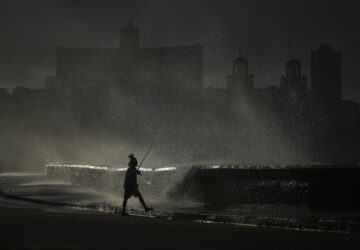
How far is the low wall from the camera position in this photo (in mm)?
17922

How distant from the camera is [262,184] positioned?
19.6 m

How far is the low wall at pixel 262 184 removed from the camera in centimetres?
1792

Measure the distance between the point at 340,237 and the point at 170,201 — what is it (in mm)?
10970

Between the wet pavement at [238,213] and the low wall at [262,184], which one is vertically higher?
the low wall at [262,184]

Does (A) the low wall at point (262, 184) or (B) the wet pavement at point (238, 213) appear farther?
(A) the low wall at point (262, 184)

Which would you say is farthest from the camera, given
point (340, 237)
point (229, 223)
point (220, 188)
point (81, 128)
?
point (81, 128)

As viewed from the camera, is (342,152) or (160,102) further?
(160,102)

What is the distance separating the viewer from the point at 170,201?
944 inches

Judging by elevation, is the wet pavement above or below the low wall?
below

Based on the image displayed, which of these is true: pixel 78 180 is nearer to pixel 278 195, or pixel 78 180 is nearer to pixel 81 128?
pixel 278 195

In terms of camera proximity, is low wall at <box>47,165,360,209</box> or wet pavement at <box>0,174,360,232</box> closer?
wet pavement at <box>0,174,360,232</box>

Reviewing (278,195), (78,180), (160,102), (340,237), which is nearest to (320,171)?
(278,195)

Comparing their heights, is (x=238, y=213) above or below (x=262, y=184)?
below

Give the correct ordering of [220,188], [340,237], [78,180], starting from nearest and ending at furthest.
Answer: [340,237] < [220,188] < [78,180]
